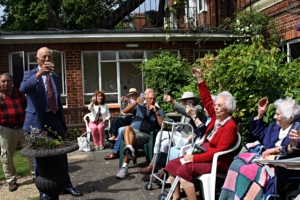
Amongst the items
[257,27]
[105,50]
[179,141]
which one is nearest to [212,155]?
[179,141]

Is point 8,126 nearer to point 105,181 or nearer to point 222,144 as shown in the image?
point 105,181

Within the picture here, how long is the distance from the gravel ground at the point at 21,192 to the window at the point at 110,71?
17.4ft

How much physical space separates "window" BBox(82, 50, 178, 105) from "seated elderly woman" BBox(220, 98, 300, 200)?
6.72m

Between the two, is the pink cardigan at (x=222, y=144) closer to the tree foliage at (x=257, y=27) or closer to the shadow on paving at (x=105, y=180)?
the shadow on paving at (x=105, y=180)

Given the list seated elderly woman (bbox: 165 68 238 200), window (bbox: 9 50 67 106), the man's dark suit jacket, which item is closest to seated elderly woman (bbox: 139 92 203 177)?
seated elderly woman (bbox: 165 68 238 200)

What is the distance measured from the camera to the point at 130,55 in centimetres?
1119

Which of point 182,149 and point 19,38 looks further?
point 19,38

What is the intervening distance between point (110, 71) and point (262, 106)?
7.47 m

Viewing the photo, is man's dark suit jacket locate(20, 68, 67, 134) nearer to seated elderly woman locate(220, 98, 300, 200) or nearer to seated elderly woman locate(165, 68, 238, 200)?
seated elderly woman locate(165, 68, 238, 200)

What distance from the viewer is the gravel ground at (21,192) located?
204 inches

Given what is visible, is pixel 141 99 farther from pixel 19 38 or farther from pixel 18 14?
pixel 18 14

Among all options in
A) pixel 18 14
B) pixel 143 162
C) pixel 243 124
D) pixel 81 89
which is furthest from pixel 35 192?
pixel 18 14

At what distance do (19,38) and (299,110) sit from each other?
8103 mm

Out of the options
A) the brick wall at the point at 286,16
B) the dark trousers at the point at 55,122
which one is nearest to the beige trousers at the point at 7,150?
the dark trousers at the point at 55,122
